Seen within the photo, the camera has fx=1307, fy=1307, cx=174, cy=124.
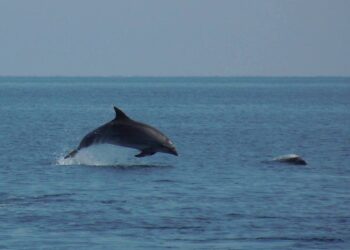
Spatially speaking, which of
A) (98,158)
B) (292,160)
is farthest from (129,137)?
(292,160)

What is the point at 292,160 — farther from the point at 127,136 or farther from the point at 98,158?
the point at 127,136

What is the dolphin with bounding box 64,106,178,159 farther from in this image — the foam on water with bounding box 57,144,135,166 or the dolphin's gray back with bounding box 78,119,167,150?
the foam on water with bounding box 57,144,135,166

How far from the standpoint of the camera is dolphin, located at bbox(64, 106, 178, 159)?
43.8m

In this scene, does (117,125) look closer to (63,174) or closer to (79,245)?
(63,174)

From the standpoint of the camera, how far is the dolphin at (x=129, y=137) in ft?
144

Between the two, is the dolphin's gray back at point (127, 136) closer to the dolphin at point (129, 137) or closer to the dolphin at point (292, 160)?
the dolphin at point (129, 137)

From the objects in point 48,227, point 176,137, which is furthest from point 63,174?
point 176,137

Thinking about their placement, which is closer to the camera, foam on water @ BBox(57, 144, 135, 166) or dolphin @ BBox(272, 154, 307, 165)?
foam on water @ BBox(57, 144, 135, 166)

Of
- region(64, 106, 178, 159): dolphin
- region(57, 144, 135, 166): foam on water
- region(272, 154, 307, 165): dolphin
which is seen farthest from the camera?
region(272, 154, 307, 165): dolphin

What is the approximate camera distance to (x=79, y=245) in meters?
29.5

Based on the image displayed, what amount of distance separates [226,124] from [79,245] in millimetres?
67524

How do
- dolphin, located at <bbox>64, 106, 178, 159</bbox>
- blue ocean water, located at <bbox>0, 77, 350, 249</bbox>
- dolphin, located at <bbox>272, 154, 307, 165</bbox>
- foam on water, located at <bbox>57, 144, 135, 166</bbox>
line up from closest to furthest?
1. blue ocean water, located at <bbox>0, 77, 350, 249</bbox>
2. dolphin, located at <bbox>64, 106, 178, 159</bbox>
3. foam on water, located at <bbox>57, 144, 135, 166</bbox>
4. dolphin, located at <bbox>272, 154, 307, 165</bbox>

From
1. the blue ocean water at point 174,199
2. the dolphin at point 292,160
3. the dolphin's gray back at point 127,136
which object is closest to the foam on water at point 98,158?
the blue ocean water at point 174,199

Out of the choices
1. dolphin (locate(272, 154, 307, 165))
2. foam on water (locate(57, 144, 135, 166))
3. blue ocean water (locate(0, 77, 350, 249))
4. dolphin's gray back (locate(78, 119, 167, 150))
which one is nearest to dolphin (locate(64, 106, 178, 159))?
dolphin's gray back (locate(78, 119, 167, 150))
